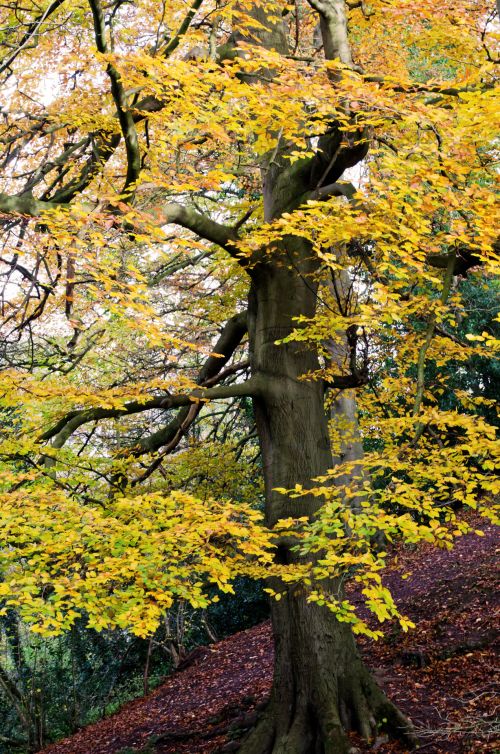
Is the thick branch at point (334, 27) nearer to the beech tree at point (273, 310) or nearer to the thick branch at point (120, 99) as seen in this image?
the beech tree at point (273, 310)

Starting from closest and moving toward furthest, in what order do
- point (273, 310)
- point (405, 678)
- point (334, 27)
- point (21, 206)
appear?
point (21, 206) → point (334, 27) → point (273, 310) → point (405, 678)

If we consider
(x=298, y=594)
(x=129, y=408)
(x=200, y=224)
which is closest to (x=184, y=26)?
(x=200, y=224)

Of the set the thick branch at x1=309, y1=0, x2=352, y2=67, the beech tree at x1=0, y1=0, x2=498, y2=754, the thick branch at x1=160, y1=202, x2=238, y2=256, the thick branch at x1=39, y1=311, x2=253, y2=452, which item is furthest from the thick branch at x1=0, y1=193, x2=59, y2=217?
the thick branch at x1=309, y1=0, x2=352, y2=67

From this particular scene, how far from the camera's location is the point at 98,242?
5.04 m

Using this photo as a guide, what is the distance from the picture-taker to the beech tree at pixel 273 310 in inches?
182

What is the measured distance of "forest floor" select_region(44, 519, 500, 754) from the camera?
648cm

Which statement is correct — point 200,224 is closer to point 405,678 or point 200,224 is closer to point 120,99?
point 120,99

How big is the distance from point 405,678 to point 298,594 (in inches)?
101

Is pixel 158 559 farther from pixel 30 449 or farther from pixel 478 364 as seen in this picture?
pixel 478 364

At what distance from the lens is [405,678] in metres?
7.57

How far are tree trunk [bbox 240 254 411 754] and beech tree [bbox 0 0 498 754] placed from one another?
2 cm

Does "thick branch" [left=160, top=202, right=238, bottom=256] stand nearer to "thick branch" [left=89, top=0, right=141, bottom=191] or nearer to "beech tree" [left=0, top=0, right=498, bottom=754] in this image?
"beech tree" [left=0, top=0, right=498, bottom=754]

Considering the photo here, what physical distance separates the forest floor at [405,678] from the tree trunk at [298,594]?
38 cm

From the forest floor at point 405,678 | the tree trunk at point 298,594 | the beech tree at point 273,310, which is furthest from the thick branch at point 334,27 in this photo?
the forest floor at point 405,678
